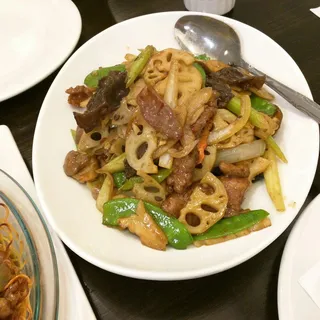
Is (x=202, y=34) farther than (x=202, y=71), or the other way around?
(x=202, y=34)

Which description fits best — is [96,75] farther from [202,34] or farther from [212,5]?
[212,5]

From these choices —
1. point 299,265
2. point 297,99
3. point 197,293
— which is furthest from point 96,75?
point 299,265

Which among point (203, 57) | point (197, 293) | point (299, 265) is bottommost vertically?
point (197, 293)

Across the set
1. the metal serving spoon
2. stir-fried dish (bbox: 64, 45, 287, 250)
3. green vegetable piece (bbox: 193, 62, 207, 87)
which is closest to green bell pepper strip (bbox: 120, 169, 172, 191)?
stir-fried dish (bbox: 64, 45, 287, 250)

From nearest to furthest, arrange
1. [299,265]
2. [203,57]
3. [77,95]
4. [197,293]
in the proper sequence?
1. [299,265]
2. [197,293]
3. [77,95]
4. [203,57]

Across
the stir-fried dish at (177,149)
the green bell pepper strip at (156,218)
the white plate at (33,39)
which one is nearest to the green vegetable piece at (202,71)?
the stir-fried dish at (177,149)

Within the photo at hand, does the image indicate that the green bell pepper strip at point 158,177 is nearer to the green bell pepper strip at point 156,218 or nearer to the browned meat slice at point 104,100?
the green bell pepper strip at point 156,218

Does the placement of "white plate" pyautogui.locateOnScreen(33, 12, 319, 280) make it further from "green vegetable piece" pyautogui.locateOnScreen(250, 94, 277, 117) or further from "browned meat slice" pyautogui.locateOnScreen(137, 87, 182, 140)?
"browned meat slice" pyautogui.locateOnScreen(137, 87, 182, 140)
